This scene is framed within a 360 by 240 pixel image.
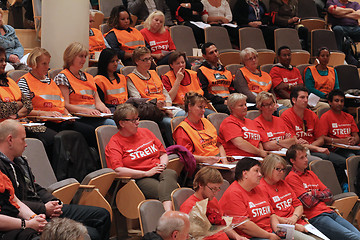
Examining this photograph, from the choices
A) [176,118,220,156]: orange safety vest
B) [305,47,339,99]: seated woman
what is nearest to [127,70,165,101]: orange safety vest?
[176,118,220,156]: orange safety vest

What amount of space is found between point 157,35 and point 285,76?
1557 millimetres

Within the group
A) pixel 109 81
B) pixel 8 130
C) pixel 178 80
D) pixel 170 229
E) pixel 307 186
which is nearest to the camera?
pixel 170 229

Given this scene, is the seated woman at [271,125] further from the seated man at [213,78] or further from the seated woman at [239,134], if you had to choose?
the seated man at [213,78]

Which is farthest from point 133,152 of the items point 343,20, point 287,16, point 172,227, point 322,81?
point 343,20

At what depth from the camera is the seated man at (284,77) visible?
662 centimetres

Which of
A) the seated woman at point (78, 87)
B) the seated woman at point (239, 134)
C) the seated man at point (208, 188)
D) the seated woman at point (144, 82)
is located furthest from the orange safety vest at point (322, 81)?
the seated man at point (208, 188)

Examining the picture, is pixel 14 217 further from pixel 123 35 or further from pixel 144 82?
pixel 123 35

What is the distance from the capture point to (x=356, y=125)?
616cm

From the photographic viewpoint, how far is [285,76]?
264 inches

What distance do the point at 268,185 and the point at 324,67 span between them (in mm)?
3130

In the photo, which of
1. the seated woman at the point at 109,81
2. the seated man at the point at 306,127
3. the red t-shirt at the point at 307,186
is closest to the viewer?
the red t-shirt at the point at 307,186

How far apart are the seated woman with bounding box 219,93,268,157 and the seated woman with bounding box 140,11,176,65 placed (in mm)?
1594

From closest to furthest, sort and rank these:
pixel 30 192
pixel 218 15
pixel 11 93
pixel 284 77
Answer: pixel 30 192, pixel 11 93, pixel 284 77, pixel 218 15

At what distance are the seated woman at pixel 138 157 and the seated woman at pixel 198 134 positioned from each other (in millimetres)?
294
